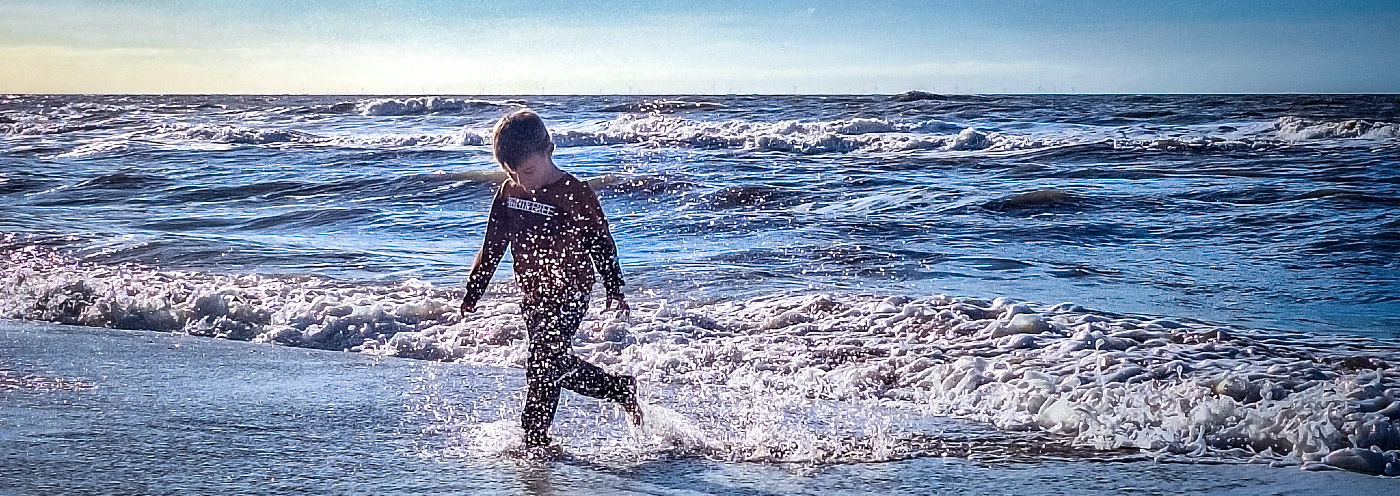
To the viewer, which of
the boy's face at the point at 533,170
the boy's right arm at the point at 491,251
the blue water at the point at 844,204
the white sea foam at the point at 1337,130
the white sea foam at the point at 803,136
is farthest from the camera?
the white sea foam at the point at 803,136

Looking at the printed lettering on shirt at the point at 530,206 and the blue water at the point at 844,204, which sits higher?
the printed lettering on shirt at the point at 530,206

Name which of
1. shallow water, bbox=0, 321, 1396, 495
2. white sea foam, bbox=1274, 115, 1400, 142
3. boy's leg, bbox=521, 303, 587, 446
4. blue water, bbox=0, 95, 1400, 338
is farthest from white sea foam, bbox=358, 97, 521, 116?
boy's leg, bbox=521, 303, 587, 446

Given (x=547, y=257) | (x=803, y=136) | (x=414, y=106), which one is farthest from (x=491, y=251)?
(x=414, y=106)

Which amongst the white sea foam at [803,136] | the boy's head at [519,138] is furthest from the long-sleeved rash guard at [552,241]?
the white sea foam at [803,136]

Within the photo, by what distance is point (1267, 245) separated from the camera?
11.4 meters

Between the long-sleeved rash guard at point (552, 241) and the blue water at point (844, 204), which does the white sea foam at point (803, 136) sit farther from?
the long-sleeved rash guard at point (552, 241)

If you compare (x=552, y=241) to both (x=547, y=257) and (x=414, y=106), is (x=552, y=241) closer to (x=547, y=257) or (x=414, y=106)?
(x=547, y=257)

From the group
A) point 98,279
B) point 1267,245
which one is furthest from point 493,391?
point 1267,245

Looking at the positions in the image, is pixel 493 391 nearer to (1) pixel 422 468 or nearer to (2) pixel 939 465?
(1) pixel 422 468

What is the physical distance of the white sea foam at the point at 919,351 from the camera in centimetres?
489

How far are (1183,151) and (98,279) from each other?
1960cm

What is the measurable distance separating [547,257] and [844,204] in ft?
40.4

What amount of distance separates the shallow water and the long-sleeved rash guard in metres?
0.63

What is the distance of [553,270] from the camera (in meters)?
4.20
